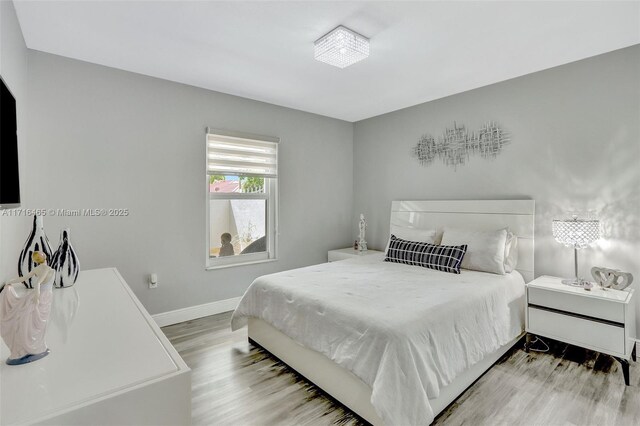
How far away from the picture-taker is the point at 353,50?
236 centimetres

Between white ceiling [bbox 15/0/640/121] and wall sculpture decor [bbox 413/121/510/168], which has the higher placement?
white ceiling [bbox 15/0/640/121]

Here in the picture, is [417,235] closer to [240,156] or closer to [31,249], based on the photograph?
[240,156]

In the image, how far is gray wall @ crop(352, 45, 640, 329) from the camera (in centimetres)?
256

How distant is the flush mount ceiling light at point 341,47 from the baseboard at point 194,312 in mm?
2678

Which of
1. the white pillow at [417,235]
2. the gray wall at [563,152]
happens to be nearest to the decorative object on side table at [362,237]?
the white pillow at [417,235]

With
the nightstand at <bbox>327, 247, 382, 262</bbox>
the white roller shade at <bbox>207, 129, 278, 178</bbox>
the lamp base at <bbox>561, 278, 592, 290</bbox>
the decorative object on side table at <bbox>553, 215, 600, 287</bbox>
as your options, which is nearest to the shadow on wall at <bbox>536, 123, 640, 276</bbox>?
the decorative object on side table at <bbox>553, 215, 600, 287</bbox>

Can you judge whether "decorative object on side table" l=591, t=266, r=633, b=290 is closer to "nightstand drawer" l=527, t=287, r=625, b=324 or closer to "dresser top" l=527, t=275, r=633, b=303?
"dresser top" l=527, t=275, r=633, b=303

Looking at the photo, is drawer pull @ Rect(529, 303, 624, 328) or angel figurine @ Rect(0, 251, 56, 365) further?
drawer pull @ Rect(529, 303, 624, 328)

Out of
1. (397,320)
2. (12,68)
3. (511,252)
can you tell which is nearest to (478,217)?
(511,252)

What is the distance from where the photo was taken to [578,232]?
2.54 meters

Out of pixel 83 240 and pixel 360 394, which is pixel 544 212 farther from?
pixel 83 240

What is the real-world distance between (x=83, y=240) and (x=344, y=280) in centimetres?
225

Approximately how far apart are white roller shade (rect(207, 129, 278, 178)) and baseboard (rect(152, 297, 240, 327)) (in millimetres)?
1428

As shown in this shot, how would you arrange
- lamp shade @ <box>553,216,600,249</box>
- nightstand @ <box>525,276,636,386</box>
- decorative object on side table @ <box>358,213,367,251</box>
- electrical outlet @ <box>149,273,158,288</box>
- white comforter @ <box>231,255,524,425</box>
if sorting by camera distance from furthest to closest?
decorative object on side table @ <box>358,213,367,251</box>, electrical outlet @ <box>149,273,158,288</box>, lamp shade @ <box>553,216,600,249</box>, nightstand @ <box>525,276,636,386</box>, white comforter @ <box>231,255,524,425</box>
